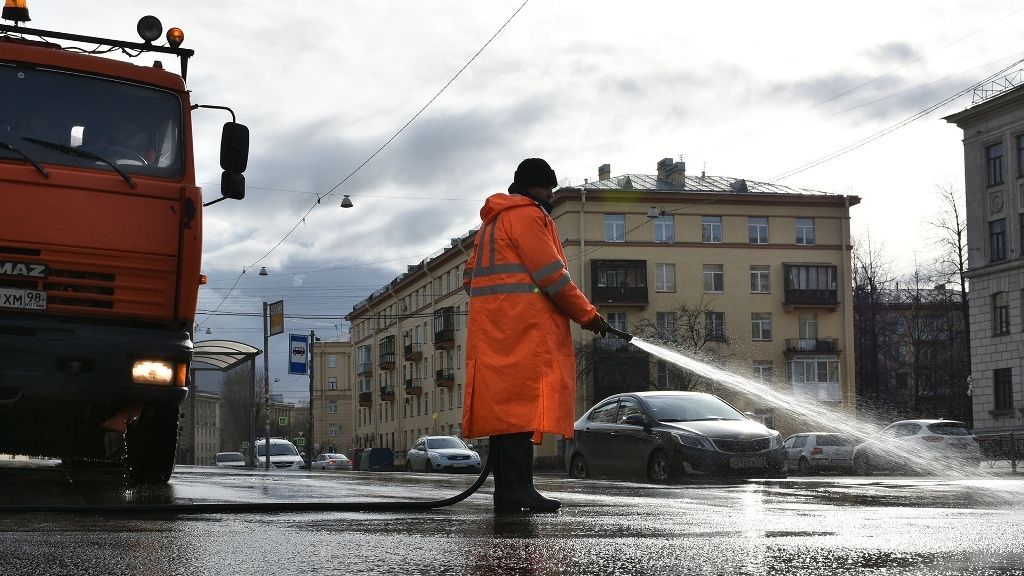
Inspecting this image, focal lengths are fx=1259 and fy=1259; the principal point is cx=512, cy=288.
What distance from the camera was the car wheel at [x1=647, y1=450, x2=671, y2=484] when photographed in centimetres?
1565

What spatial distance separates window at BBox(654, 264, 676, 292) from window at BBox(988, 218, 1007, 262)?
19742 mm

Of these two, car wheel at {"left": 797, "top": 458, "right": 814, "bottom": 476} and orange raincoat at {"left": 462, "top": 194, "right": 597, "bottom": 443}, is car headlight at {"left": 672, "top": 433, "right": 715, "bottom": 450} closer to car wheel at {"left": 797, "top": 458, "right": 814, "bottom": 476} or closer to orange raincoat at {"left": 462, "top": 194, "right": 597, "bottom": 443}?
orange raincoat at {"left": 462, "top": 194, "right": 597, "bottom": 443}

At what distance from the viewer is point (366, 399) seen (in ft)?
351

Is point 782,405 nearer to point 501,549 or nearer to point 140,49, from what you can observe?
point 140,49

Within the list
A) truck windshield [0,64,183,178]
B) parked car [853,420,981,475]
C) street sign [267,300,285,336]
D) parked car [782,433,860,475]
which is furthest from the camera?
street sign [267,300,285,336]

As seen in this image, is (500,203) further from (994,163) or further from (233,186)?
(994,163)

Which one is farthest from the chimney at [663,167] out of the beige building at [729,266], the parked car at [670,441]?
the parked car at [670,441]

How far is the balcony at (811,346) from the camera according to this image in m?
A: 71.8

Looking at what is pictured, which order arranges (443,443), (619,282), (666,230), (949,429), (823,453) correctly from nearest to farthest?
(949,429), (823,453), (443,443), (619,282), (666,230)

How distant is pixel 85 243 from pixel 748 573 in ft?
17.2

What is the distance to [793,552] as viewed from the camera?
15.0 feet

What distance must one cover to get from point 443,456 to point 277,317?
295 inches

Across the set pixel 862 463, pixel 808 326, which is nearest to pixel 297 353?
pixel 862 463

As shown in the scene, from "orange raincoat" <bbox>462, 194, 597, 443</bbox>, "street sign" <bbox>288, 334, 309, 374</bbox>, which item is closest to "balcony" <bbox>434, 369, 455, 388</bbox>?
"street sign" <bbox>288, 334, 309, 374</bbox>
